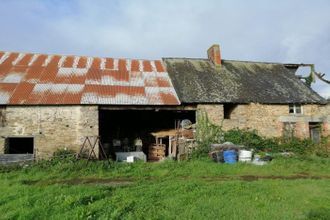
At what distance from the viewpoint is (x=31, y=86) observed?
17.3 meters

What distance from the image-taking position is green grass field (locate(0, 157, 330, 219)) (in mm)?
7258

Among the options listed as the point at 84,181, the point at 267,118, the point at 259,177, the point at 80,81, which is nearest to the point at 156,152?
the point at 80,81

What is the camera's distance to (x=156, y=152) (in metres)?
19.0

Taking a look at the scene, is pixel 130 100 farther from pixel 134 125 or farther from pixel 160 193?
pixel 160 193

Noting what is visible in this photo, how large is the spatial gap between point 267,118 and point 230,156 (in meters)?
5.05

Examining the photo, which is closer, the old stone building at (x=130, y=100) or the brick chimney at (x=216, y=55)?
the old stone building at (x=130, y=100)

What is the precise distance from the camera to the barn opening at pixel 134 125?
1948cm

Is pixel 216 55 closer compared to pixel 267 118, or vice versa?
pixel 267 118

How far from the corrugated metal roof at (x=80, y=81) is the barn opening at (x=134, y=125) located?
1.83 meters

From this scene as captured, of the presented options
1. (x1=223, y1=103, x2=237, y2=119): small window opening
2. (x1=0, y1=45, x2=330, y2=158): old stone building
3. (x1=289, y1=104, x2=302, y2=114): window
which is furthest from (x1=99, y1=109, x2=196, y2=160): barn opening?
(x1=289, y1=104, x2=302, y2=114): window

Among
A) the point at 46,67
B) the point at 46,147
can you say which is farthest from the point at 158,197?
the point at 46,67

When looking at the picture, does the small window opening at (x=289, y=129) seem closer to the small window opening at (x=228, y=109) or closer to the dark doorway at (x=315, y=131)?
the dark doorway at (x=315, y=131)

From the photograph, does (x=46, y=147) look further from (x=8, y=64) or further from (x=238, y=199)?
(x=238, y=199)

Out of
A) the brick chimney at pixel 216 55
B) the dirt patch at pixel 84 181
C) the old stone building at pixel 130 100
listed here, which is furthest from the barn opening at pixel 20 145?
the brick chimney at pixel 216 55
